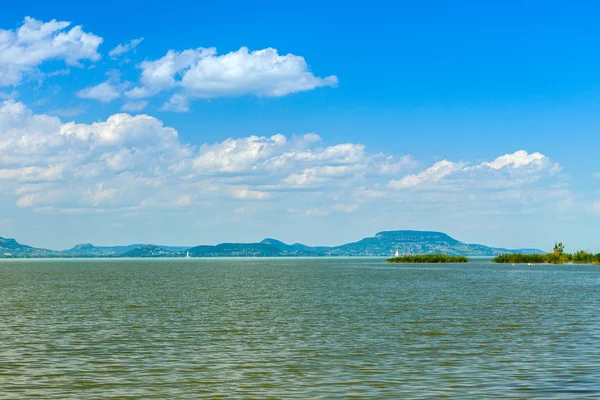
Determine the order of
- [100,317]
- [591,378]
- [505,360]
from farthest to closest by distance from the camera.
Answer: [100,317] → [505,360] → [591,378]

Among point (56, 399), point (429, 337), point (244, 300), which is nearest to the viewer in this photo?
point (56, 399)

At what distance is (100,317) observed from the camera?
198ft

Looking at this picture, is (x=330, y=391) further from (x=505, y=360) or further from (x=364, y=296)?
(x=364, y=296)

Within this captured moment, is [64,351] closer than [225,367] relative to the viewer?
No

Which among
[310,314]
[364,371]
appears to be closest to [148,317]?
[310,314]

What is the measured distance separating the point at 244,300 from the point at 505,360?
159 ft

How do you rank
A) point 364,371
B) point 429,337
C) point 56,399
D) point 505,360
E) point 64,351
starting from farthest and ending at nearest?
1. point 429,337
2. point 64,351
3. point 505,360
4. point 364,371
5. point 56,399

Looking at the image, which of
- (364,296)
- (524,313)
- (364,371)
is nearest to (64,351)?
(364,371)

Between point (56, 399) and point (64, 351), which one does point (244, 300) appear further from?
point (56, 399)

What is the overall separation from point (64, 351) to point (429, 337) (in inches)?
879

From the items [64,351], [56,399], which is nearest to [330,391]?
[56,399]

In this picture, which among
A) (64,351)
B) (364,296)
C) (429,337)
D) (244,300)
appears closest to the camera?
(64,351)

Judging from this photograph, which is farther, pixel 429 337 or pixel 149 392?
pixel 429 337

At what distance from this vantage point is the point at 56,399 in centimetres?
2762
